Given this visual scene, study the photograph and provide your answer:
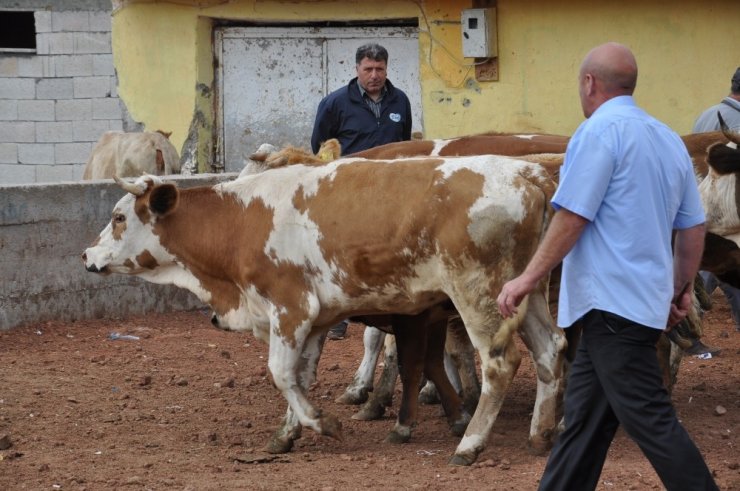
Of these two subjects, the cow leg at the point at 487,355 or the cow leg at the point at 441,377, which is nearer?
the cow leg at the point at 487,355

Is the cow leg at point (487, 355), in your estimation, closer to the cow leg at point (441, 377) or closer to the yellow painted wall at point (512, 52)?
the cow leg at point (441, 377)

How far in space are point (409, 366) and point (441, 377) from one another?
313 mm

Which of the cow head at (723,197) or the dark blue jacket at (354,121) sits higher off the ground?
the dark blue jacket at (354,121)

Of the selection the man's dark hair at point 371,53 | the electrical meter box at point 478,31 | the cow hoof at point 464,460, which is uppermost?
the electrical meter box at point 478,31

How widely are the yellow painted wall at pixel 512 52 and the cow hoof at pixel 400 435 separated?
761 centimetres

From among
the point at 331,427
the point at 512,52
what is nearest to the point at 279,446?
the point at 331,427

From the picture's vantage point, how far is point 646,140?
5.11 metres

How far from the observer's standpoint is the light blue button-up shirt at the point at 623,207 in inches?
199

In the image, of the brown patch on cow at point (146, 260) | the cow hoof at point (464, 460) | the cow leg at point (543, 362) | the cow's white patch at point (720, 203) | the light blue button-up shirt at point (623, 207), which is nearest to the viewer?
the light blue button-up shirt at point (623, 207)

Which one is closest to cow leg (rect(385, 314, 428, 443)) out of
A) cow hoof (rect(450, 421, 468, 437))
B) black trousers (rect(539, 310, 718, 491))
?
cow hoof (rect(450, 421, 468, 437))

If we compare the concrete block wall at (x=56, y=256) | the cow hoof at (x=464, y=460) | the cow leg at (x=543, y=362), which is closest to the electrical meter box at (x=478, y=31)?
the concrete block wall at (x=56, y=256)

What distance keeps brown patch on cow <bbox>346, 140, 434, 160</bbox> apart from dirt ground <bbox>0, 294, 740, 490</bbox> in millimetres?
1634

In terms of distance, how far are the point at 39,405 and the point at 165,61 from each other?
27.8 ft

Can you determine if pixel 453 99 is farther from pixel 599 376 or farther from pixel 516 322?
pixel 599 376
